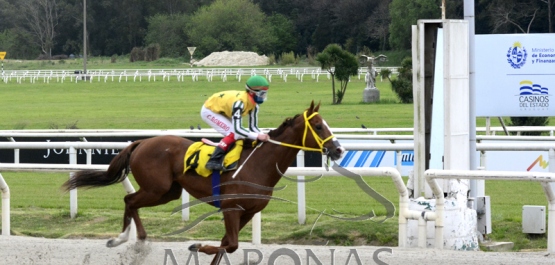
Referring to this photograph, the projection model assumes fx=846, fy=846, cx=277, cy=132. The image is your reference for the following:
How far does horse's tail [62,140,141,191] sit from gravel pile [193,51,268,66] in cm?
4359

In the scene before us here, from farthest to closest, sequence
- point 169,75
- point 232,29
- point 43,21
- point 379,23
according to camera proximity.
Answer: point 43,21 → point 232,29 → point 379,23 → point 169,75

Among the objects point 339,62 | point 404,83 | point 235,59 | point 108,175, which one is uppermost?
point 235,59

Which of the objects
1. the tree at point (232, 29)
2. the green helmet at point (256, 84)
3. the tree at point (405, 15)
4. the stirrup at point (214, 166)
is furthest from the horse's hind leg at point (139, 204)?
the tree at point (232, 29)

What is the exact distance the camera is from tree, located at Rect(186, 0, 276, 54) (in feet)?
178

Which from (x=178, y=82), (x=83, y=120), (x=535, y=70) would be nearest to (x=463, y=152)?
(x=535, y=70)

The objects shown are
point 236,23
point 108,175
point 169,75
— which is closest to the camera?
point 108,175

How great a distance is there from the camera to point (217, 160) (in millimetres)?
5309

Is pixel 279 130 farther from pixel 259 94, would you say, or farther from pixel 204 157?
pixel 204 157

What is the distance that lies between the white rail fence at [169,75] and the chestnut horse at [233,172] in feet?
99.9

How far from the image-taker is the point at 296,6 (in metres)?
56.1

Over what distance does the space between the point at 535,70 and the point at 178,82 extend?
26.3 meters

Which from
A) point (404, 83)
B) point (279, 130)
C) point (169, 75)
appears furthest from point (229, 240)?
point (169, 75)

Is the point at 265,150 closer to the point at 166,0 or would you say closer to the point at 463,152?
the point at 463,152

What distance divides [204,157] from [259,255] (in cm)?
77
